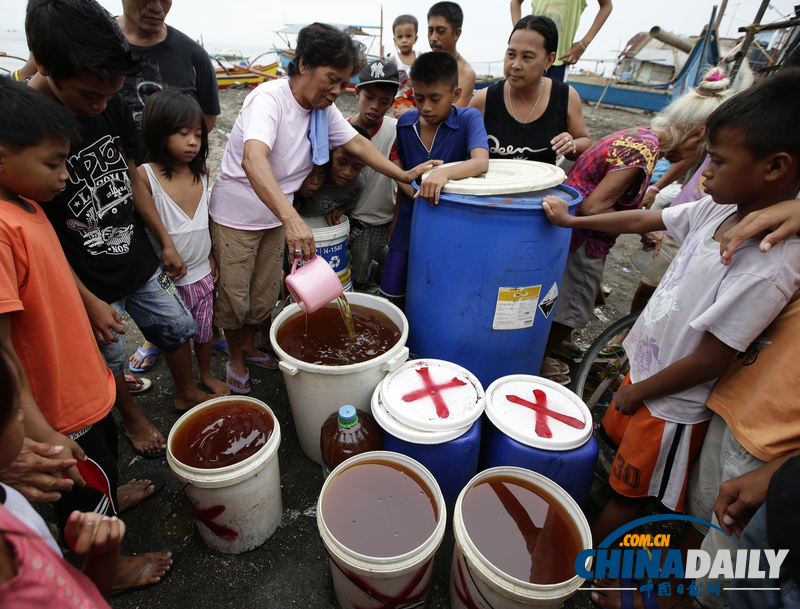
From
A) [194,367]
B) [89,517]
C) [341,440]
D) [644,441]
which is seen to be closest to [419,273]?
[341,440]

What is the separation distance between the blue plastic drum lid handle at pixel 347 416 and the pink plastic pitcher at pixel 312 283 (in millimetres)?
489

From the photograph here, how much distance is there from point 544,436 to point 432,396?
1.74 ft

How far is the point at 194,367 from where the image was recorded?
9.97 feet

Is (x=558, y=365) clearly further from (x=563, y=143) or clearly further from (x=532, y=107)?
(x=532, y=107)

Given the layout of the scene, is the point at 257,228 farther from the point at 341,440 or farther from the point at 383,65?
the point at 383,65

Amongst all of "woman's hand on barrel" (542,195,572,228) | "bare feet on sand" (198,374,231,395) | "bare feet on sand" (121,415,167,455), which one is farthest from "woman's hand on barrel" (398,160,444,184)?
"bare feet on sand" (121,415,167,455)

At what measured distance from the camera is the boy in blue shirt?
2.39 m

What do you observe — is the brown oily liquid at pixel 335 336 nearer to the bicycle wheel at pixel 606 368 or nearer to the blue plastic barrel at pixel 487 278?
the blue plastic barrel at pixel 487 278

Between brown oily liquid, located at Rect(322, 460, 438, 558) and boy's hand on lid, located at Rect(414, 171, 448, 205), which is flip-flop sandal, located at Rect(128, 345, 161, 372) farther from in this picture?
boy's hand on lid, located at Rect(414, 171, 448, 205)

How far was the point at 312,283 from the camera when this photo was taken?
1904 millimetres

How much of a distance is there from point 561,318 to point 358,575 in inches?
79.8

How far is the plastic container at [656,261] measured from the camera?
8.54 ft

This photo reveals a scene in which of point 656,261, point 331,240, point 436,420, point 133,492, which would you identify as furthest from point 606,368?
point 133,492

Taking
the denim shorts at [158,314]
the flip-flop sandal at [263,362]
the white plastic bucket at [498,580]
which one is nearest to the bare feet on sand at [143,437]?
the denim shorts at [158,314]
